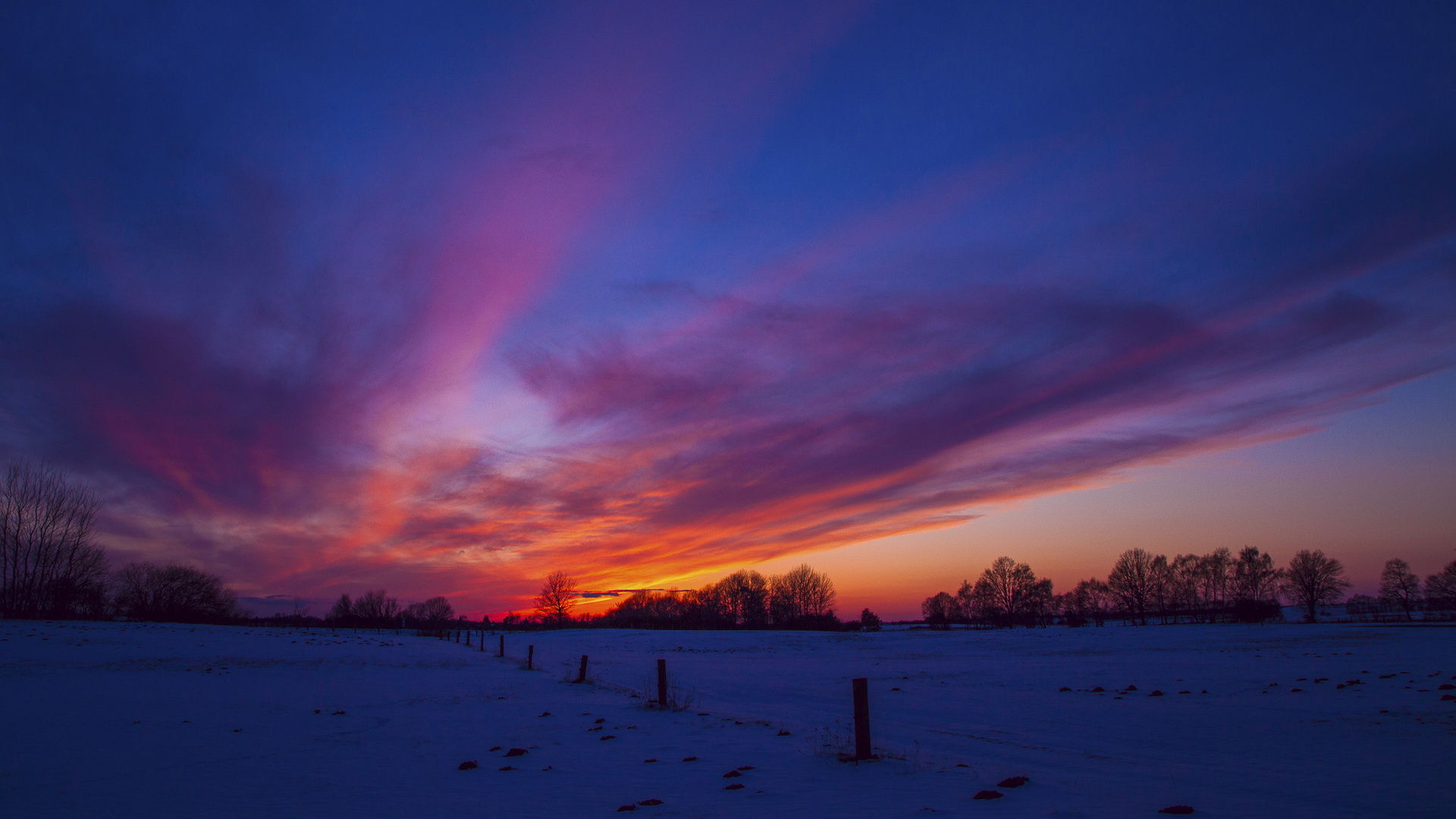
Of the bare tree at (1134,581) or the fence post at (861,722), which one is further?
the bare tree at (1134,581)

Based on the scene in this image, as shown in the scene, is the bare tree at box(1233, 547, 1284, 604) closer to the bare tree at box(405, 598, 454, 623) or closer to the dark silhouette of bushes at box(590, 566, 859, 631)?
the dark silhouette of bushes at box(590, 566, 859, 631)

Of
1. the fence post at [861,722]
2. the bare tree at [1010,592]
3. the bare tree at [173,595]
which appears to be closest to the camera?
the fence post at [861,722]

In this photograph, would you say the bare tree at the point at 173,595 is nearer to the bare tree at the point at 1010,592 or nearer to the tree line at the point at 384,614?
the tree line at the point at 384,614

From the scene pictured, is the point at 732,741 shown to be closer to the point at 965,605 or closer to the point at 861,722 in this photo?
the point at 861,722

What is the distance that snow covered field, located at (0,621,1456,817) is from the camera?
30.4 feet

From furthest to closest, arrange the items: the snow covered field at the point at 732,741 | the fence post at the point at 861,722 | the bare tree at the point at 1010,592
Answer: the bare tree at the point at 1010,592
the fence post at the point at 861,722
the snow covered field at the point at 732,741

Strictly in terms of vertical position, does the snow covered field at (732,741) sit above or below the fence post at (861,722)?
below

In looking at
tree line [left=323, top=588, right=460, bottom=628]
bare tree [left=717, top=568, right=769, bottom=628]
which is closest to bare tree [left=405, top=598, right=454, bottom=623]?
tree line [left=323, top=588, right=460, bottom=628]

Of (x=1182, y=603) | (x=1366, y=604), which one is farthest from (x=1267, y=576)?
(x=1366, y=604)

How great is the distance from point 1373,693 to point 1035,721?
31.4ft

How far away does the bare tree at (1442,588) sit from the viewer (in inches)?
4904

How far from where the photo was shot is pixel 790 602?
15725 centimetres

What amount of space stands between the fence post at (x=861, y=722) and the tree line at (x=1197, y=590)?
118m

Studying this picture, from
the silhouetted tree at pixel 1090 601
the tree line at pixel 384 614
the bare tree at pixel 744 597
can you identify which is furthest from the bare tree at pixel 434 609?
the silhouetted tree at pixel 1090 601
